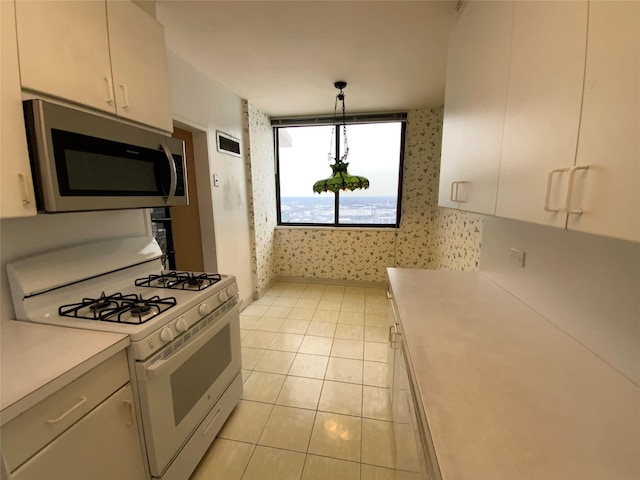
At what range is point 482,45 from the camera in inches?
45.5

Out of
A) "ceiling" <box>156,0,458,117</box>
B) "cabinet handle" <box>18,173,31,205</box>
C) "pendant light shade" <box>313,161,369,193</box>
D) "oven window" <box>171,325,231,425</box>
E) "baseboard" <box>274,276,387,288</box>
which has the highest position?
"ceiling" <box>156,0,458,117</box>

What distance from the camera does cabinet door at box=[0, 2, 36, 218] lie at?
891mm

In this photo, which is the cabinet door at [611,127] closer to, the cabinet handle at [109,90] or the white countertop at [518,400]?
the white countertop at [518,400]

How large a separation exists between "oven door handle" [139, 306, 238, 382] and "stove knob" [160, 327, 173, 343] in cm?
8

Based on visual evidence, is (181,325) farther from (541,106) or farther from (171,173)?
(541,106)

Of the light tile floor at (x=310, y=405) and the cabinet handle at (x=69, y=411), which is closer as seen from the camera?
the cabinet handle at (x=69, y=411)

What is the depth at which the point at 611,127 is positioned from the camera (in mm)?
543

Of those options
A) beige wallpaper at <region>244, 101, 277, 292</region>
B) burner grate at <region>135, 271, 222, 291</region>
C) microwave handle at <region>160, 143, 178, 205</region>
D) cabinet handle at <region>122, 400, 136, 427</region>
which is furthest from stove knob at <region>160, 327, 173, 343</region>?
beige wallpaper at <region>244, 101, 277, 292</region>

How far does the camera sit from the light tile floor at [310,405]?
1.48 metres

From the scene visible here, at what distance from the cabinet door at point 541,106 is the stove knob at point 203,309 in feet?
4.55

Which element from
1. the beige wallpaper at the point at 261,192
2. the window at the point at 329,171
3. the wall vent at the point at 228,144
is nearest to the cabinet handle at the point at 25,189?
the wall vent at the point at 228,144

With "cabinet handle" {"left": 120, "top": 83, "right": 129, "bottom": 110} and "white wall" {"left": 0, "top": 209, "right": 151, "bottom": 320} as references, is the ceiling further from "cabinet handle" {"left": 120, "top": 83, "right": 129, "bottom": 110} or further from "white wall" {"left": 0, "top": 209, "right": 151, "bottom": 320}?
"white wall" {"left": 0, "top": 209, "right": 151, "bottom": 320}

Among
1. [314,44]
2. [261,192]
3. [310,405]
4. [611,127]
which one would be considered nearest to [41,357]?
[310,405]

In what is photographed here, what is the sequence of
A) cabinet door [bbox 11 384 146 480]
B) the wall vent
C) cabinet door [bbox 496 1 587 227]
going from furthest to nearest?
the wall vent < cabinet door [bbox 11 384 146 480] < cabinet door [bbox 496 1 587 227]
